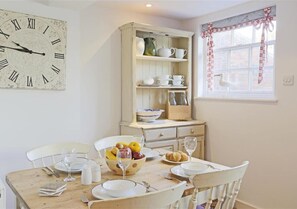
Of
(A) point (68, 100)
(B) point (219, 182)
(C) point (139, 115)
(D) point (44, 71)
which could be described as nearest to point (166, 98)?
(C) point (139, 115)

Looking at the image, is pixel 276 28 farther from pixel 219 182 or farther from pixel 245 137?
pixel 219 182

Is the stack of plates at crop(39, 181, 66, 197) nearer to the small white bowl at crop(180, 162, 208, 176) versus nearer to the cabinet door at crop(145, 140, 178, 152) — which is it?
the small white bowl at crop(180, 162, 208, 176)

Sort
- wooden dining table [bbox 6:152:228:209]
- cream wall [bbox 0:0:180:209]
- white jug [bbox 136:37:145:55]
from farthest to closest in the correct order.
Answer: white jug [bbox 136:37:145:55]
cream wall [bbox 0:0:180:209]
wooden dining table [bbox 6:152:228:209]

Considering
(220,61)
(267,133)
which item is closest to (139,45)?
(220,61)

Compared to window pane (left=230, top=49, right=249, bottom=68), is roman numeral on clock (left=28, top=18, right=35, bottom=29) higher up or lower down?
higher up

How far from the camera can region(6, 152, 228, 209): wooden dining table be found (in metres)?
1.28

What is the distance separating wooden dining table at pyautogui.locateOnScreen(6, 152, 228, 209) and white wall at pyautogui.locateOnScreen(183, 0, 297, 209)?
1321 mm

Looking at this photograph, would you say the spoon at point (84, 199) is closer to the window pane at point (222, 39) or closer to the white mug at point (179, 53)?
the white mug at point (179, 53)

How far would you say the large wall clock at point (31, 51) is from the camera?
98.7 inches

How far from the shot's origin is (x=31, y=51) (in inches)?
103

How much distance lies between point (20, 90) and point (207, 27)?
7.82 feet

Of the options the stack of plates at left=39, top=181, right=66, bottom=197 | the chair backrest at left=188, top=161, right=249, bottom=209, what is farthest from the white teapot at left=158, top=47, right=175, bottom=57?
the stack of plates at left=39, top=181, right=66, bottom=197

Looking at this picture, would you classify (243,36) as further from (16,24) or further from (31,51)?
(16,24)

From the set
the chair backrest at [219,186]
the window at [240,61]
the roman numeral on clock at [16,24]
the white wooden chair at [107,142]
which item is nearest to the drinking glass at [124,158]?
the chair backrest at [219,186]
